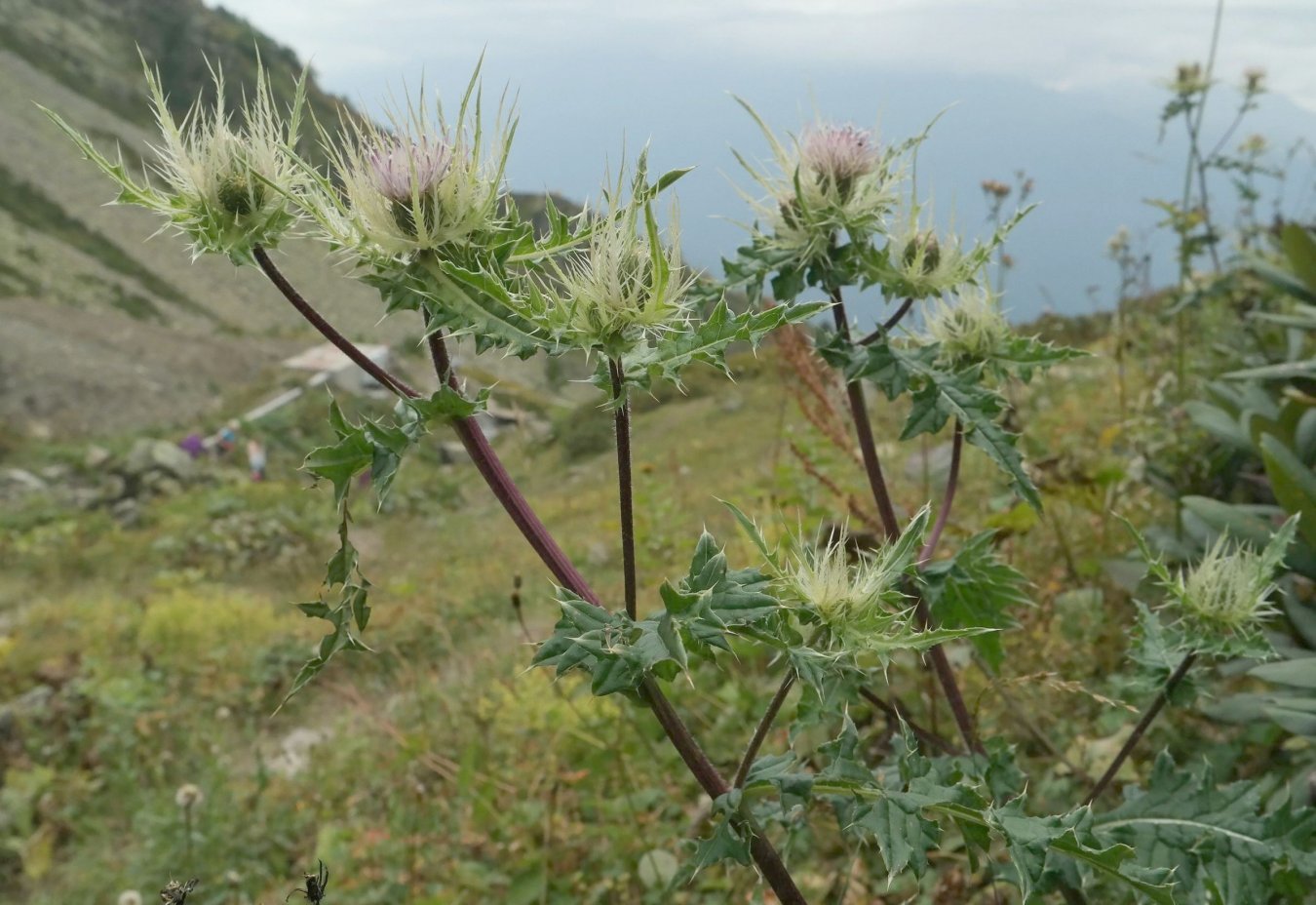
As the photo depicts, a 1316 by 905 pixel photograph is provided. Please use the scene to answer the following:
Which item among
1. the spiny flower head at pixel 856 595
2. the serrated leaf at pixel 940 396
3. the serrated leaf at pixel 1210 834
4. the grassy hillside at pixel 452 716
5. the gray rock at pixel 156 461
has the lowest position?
the gray rock at pixel 156 461

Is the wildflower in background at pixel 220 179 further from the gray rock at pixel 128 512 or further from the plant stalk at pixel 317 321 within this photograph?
the gray rock at pixel 128 512

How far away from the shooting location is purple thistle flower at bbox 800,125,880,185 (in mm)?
1630

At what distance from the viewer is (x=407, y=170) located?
3.74 feet

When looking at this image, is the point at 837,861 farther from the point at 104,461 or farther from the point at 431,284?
the point at 104,461

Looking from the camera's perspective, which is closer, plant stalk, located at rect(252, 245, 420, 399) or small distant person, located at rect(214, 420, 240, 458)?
plant stalk, located at rect(252, 245, 420, 399)

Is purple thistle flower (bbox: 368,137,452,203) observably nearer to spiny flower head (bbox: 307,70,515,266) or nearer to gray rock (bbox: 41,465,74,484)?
spiny flower head (bbox: 307,70,515,266)

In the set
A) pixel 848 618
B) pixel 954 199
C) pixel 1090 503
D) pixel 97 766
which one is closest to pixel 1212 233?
pixel 1090 503

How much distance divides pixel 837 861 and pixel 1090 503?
64.9 inches

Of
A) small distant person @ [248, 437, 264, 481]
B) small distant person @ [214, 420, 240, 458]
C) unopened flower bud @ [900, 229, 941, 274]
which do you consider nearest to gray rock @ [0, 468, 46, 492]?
small distant person @ [214, 420, 240, 458]

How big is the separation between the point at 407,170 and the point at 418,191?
45 millimetres

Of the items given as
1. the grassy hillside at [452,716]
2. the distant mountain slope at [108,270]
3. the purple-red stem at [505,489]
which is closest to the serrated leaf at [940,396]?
the grassy hillside at [452,716]

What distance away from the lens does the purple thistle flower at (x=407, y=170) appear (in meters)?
1.14

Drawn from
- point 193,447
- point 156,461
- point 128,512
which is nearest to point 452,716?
point 128,512

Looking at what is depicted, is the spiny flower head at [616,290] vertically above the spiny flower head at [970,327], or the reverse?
the spiny flower head at [616,290]
